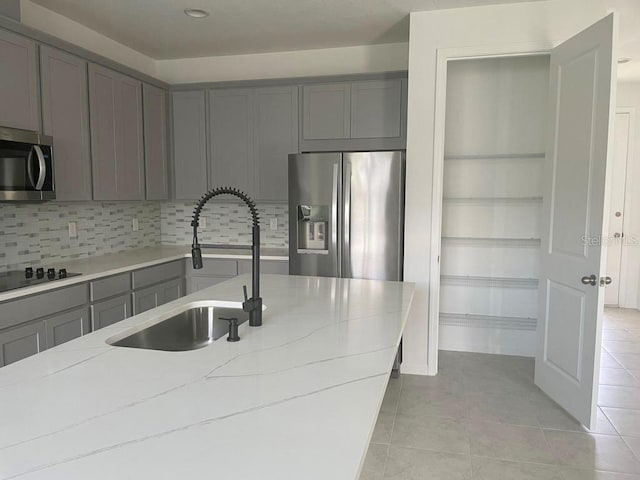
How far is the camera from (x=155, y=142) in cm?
403

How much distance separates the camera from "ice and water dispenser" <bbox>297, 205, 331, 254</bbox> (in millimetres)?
3510

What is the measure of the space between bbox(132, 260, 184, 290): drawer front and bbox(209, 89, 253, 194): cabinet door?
0.84m

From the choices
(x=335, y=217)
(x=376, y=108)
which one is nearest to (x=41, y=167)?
(x=335, y=217)

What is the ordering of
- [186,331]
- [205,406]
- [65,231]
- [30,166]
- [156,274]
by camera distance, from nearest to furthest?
1. [205,406]
2. [186,331]
3. [30,166]
4. [65,231]
5. [156,274]

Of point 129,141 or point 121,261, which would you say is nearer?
point 121,261

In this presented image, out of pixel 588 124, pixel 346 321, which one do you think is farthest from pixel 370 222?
pixel 346 321

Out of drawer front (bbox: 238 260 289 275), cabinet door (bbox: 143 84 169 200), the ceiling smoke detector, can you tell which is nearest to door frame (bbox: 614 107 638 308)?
drawer front (bbox: 238 260 289 275)

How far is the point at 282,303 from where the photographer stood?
201 centimetres

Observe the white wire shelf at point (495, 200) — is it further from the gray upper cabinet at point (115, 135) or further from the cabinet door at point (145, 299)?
the gray upper cabinet at point (115, 135)

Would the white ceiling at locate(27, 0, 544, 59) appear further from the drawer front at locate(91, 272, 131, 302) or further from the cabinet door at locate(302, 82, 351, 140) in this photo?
the drawer front at locate(91, 272, 131, 302)

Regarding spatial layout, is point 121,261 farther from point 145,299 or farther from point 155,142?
point 155,142

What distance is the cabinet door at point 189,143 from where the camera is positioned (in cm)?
415

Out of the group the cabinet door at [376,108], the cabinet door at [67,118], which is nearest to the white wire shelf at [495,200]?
the cabinet door at [376,108]

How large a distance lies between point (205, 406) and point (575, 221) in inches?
98.2
